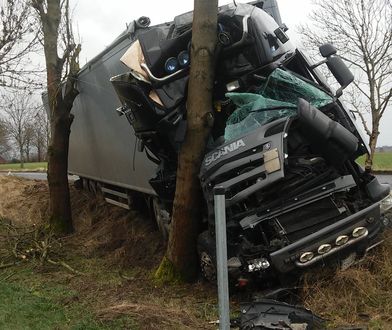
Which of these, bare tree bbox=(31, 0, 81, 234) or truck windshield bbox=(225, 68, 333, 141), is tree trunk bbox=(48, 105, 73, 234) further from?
truck windshield bbox=(225, 68, 333, 141)

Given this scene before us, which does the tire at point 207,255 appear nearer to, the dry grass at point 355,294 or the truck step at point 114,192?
the dry grass at point 355,294

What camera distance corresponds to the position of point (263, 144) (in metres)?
4.39

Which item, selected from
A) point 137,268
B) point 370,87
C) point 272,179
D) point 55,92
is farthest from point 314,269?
point 370,87

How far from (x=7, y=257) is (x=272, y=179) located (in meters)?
4.85

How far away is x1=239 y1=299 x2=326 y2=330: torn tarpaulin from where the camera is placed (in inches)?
142

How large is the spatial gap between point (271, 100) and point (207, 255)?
5.57 feet

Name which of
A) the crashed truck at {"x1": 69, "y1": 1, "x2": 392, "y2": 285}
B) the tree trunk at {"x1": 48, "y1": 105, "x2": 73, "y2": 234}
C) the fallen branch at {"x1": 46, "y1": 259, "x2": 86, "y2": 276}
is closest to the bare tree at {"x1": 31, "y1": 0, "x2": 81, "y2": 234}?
the tree trunk at {"x1": 48, "y1": 105, "x2": 73, "y2": 234}

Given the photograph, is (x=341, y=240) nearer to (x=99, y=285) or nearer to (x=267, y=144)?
(x=267, y=144)

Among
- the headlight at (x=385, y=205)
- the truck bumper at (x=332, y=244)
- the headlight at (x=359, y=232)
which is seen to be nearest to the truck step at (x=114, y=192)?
the headlight at (x=385, y=205)

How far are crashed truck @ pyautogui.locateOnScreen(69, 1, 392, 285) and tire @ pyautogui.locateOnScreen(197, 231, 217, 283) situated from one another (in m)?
0.02

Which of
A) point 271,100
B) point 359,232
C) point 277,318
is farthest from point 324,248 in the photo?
point 271,100

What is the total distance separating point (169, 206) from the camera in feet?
21.4

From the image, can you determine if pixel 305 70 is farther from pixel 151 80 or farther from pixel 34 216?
pixel 34 216

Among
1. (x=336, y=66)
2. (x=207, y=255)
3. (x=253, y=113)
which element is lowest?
(x=207, y=255)
